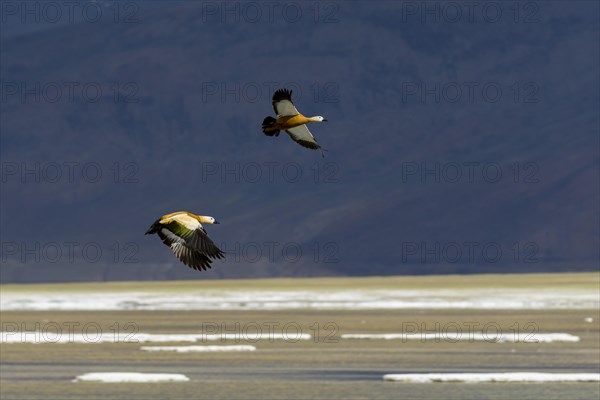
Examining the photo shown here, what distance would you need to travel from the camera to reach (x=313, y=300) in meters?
99.7

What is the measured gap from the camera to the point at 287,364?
4825 centimetres

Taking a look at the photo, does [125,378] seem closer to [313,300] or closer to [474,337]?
[474,337]

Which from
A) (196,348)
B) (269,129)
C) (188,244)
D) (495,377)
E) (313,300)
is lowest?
(188,244)

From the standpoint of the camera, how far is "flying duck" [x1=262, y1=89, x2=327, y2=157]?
14109 mm

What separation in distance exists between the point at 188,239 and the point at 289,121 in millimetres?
1343

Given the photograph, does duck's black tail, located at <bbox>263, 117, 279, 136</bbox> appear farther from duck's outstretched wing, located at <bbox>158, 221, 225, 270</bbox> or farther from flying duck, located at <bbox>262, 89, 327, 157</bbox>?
duck's outstretched wing, located at <bbox>158, 221, 225, 270</bbox>

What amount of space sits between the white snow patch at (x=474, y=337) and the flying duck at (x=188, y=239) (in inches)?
1715

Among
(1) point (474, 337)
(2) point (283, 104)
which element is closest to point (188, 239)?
(2) point (283, 104)

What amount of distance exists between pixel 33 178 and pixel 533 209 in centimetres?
5716

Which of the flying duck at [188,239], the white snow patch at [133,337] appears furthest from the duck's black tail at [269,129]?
the white snow patch at [133,337]

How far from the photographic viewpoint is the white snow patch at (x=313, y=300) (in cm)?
8950

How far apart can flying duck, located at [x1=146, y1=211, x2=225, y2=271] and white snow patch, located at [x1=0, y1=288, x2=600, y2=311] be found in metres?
71.5

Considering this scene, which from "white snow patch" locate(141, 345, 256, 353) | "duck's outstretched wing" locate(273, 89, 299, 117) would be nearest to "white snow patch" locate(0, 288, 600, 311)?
"white snow patch" locate(141, 345, 256, 353)

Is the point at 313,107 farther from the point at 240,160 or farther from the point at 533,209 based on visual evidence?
the point at 533,209
